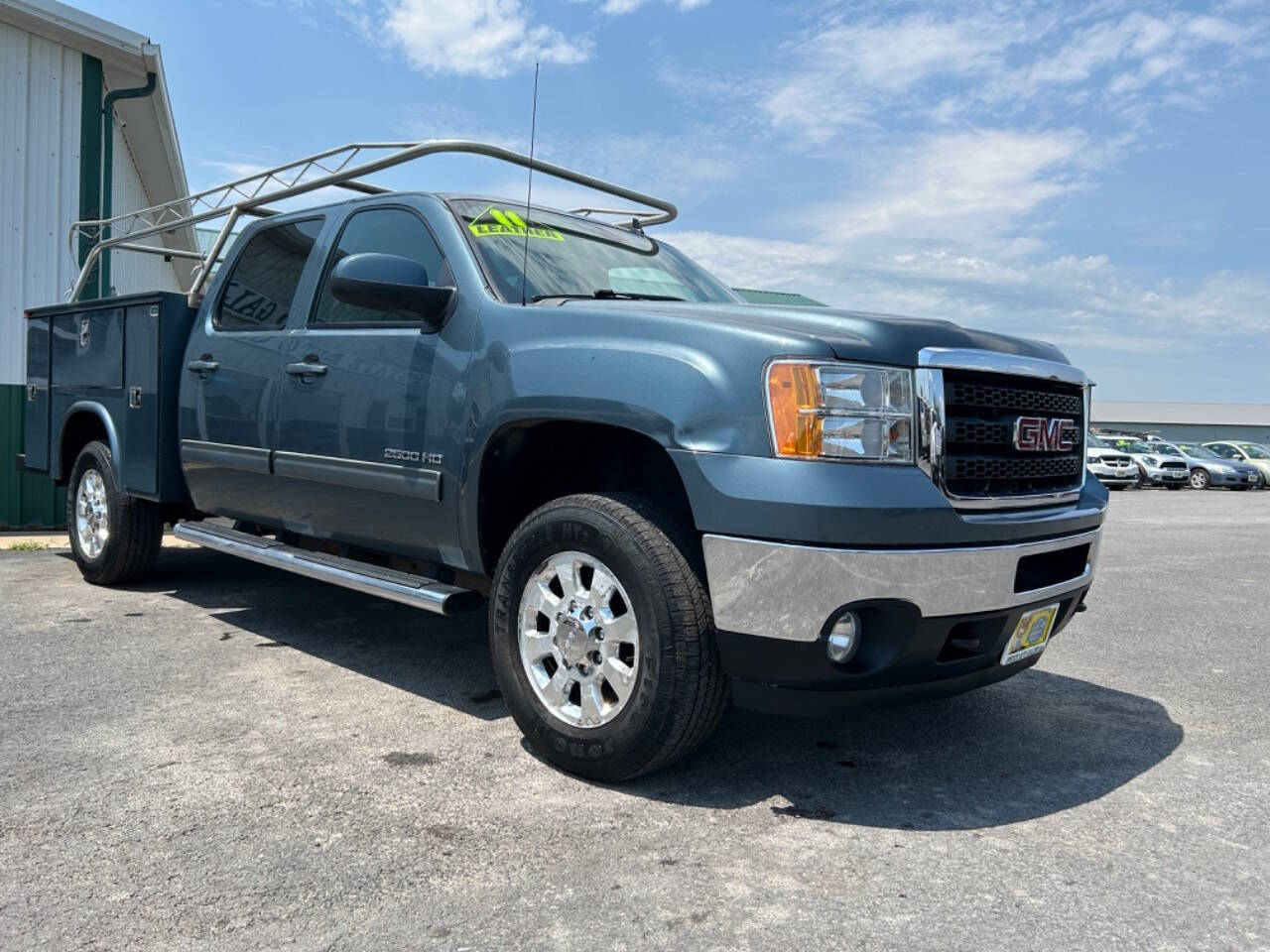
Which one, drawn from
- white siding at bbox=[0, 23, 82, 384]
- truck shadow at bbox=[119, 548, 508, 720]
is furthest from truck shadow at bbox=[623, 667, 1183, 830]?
white siding at bbox=[0, 23, 82, 384]

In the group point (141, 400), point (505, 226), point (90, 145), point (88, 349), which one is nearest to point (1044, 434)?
point (505, 226)

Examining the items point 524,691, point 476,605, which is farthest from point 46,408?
point 524,691

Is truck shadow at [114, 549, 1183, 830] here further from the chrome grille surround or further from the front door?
the chrome grille surround

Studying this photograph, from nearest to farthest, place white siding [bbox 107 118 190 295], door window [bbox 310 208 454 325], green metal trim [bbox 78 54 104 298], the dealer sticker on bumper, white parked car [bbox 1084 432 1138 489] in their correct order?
1. the dealer sticker on bumper
2. door window [bbox 310 208 454 325]
3. green metal trim [bbox 78 54 104 298]
4. white siding [bbox 107 118 190 295]
5. white parked car [bbox 1084 432 1138 489]

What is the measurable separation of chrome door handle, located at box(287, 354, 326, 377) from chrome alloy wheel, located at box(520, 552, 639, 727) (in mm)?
1574

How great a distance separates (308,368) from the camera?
4398 millimetres

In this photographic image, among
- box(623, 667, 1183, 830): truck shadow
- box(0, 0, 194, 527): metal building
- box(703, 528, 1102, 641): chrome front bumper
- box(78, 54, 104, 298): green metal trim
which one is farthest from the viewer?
box(78, 54, 104, 298): green metal trim

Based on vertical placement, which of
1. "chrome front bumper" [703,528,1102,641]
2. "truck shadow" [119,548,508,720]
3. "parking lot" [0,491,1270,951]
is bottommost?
"truck shadow" [119,548,508,720]

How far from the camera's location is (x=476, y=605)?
384 centimetres

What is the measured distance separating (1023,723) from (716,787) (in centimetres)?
146

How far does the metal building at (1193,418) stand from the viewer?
7006cm

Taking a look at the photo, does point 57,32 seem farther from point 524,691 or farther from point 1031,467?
point 1031,467

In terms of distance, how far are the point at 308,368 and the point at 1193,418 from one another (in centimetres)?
7886

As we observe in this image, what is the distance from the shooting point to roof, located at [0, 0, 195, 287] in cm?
948
